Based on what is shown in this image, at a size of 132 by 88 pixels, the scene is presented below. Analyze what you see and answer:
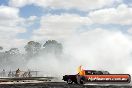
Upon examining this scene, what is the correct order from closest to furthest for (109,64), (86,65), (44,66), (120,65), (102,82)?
(102,82) < (120,65) < (109,64) < (86,65) < (44,66)

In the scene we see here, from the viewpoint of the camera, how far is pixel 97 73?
114 ft

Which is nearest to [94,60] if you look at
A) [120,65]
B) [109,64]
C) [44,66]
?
[109,64]

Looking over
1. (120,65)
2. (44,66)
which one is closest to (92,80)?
(120,65)

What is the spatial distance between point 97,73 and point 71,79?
9.16 ft

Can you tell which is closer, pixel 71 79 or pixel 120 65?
pixel 71 79

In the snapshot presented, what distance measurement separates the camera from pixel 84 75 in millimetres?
34562

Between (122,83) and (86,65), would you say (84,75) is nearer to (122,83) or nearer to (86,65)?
(122,83)

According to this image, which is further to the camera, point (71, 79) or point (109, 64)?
point (109, 64)

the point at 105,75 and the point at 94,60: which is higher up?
the point at 94,60

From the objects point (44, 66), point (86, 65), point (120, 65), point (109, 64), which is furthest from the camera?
point (44, 66)

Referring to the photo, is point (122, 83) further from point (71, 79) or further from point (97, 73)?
point (71, 79)

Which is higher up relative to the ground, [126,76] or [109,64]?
[109,64]

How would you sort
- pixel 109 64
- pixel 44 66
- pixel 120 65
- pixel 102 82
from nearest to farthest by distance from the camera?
1. pixel 102 82
2. pixel 120 65
3. pixel 109 64
4. pixel 44 66

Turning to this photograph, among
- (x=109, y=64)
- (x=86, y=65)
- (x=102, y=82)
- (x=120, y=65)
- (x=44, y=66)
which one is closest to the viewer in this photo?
(x=102, y=82)
